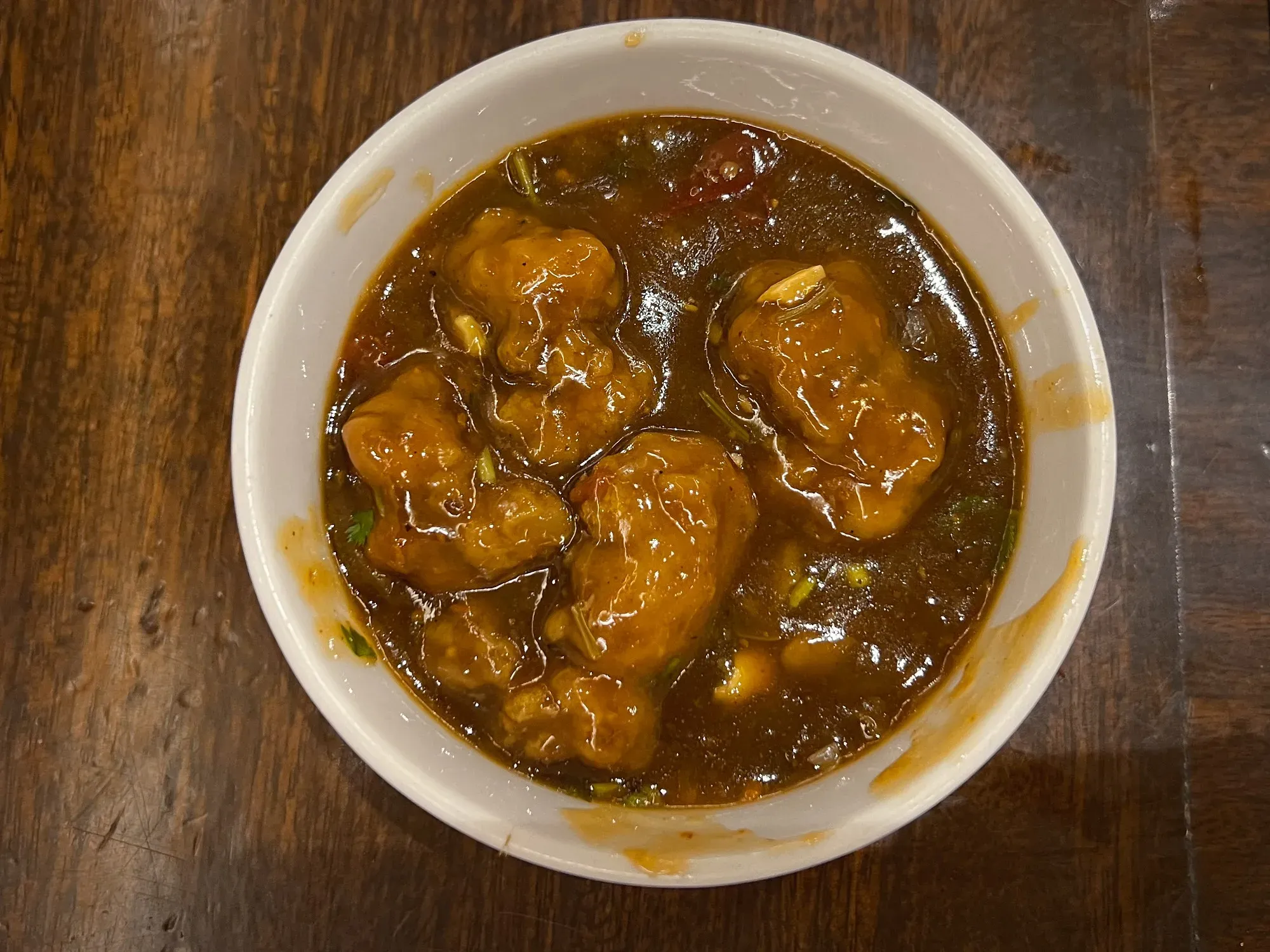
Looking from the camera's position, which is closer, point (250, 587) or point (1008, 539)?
point (1008, 539)

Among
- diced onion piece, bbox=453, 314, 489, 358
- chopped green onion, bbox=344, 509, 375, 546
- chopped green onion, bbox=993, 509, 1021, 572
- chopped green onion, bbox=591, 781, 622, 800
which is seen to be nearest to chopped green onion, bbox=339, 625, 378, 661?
chopped green onion, bbox=344, 509, 375, 546

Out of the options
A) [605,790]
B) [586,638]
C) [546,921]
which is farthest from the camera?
[546,921]

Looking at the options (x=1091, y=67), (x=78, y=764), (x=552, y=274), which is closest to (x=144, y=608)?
(x=78, y=764)

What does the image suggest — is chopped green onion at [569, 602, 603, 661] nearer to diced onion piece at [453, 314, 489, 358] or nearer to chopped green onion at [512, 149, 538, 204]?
diced onion piece at [453, 314, 489, 358]

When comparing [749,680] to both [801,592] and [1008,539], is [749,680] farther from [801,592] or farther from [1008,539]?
[1008,539]

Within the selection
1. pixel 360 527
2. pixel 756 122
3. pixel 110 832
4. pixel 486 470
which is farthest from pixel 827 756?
pixel 110 832

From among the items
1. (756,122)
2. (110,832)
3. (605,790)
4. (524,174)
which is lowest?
(110,832)

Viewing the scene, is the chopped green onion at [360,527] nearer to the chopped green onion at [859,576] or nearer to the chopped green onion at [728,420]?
the chopped green onion at [728,420]
